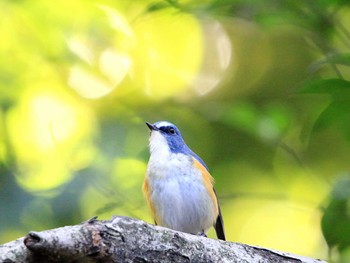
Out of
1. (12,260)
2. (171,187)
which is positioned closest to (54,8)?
(171,187)

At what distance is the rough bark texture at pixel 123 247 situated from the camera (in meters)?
2.60

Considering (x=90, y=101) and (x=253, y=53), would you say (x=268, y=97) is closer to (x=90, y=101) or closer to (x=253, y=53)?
(x=253, y=53)

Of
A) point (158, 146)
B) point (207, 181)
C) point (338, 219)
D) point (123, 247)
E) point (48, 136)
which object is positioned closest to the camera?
point (123, 247)

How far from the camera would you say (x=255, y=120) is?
14.0ft

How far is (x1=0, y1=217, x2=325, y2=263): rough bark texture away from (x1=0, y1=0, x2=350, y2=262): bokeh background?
1.43 feet

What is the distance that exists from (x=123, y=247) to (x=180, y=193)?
2.17 metres

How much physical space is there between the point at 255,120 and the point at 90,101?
3.72 metres

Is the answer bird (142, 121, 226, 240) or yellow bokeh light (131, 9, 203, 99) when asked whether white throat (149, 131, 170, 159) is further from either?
yellow bokeh light (131, 9, 203, 99)

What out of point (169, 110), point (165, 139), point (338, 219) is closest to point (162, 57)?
point (169, 110)

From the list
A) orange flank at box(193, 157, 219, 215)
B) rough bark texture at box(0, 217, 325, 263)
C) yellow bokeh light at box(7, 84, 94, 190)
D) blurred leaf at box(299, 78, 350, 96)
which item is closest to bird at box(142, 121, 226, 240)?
orange flank at box(193, 157, 219, 215)

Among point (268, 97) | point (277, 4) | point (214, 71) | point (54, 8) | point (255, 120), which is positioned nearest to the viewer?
point (277, 4)

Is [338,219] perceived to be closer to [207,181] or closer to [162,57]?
[207,181]

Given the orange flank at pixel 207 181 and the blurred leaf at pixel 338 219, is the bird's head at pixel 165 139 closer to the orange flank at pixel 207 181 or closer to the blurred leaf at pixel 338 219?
the orange flank at pixel 207 181

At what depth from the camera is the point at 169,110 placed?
7059 mm
